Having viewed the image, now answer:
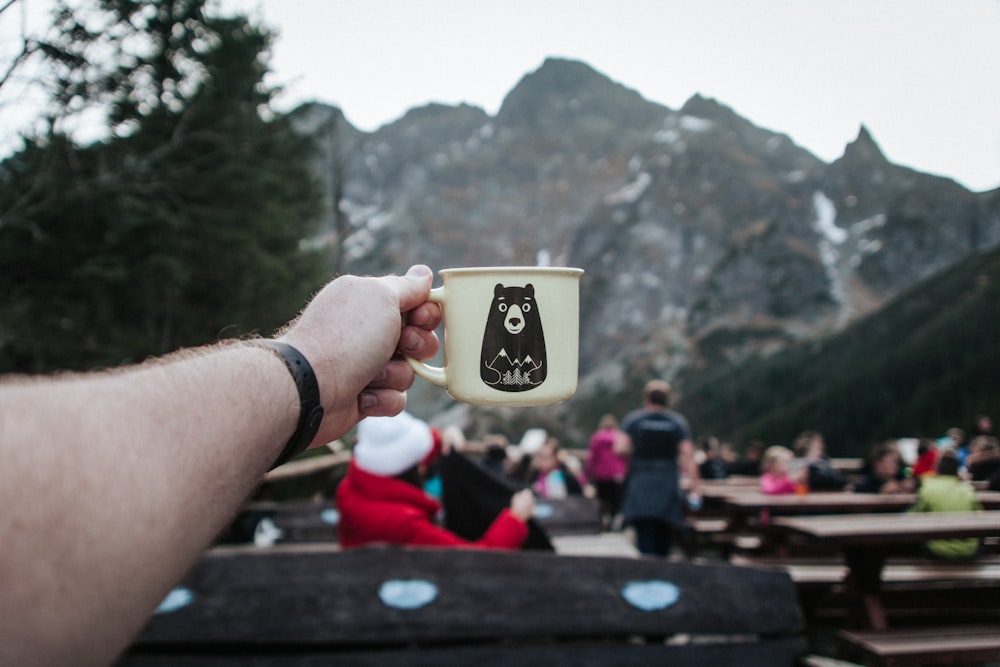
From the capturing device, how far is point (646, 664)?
2.44 metres

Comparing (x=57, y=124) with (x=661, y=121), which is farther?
(x=661, y=121)

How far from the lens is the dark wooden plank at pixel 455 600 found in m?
2.53

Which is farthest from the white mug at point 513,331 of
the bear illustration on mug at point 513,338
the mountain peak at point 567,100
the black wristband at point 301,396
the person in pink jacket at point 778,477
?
the mountain peak at point 567,100

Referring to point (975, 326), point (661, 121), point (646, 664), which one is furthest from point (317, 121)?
point (661, 121)

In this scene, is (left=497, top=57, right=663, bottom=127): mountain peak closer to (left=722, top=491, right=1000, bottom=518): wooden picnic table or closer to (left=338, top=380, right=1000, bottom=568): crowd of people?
(left=338, top=380, right=1000, bottom=568): crowd of people

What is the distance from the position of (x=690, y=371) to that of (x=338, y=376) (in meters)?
83.0

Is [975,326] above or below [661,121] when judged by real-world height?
below

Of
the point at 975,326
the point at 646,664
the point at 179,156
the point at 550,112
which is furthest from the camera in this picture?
the point at 550,112

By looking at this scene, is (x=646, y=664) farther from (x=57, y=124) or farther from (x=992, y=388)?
(x=992, y=388)

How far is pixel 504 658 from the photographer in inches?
97.3

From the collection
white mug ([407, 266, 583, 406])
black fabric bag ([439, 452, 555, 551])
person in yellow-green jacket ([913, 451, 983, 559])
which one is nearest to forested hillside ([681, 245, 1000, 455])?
person in yellow-green jacket ([913, 451, 983, 559])

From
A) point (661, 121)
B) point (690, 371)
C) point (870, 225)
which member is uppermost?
point (661, 121)

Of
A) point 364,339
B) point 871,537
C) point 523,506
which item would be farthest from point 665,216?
point 364,339

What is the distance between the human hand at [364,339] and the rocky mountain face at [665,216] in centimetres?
6410
